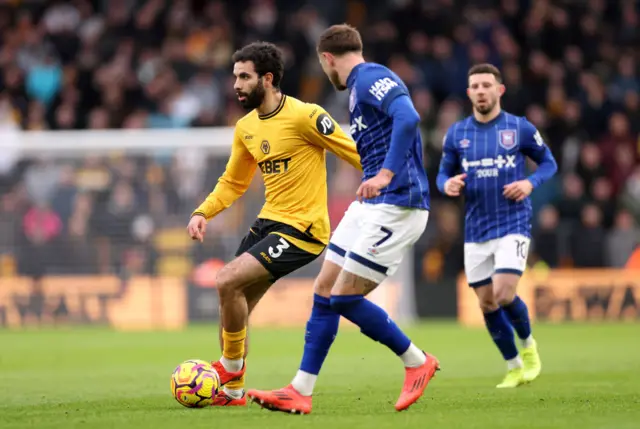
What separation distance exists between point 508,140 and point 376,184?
3.16 m

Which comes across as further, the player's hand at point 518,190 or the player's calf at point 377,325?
the player's hand at point 518,190

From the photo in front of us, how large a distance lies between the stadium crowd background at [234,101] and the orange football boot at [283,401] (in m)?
10.7

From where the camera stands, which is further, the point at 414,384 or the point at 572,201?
the point at 572,201

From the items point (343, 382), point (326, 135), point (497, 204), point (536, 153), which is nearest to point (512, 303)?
point (497, 204)

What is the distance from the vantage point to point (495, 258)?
31.4ft

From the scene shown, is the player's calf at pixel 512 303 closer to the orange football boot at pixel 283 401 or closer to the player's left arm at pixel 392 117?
the player's left arm at pixel 392 117

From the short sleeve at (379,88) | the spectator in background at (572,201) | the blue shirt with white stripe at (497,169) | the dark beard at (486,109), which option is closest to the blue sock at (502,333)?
the blue shirt with white stripe at (497,169)

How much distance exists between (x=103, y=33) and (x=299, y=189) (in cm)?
1546

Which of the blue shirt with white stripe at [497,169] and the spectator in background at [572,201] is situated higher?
the blue shirt with white stripe at [497,169]

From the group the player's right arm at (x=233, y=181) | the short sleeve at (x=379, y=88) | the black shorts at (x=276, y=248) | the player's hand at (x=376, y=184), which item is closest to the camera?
the player's hand at (x=376, y=184)

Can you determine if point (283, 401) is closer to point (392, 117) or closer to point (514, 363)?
point (392, 117)

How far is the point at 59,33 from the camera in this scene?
73.5 ft

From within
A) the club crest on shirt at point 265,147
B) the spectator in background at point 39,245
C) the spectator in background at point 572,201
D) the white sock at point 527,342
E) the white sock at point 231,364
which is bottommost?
the spectator in background at point 39,245

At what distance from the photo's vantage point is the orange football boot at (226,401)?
788cm
